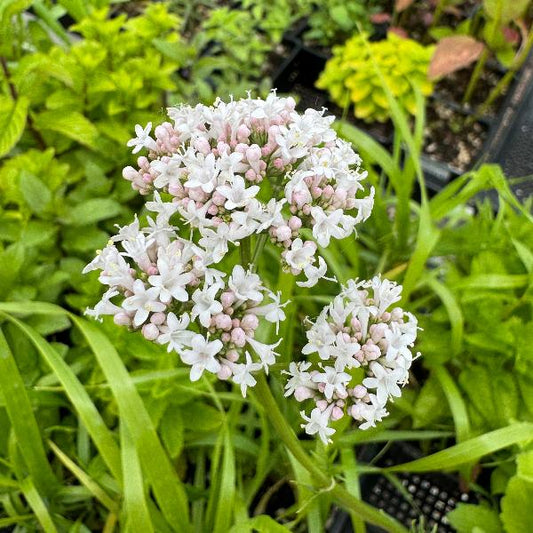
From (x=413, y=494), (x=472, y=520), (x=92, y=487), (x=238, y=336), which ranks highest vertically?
(x=238, y=336)

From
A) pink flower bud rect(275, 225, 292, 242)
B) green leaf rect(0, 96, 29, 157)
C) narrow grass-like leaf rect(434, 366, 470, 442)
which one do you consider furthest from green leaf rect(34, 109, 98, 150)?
narrow grass-like leaf rect(434, 366, 470, 442)

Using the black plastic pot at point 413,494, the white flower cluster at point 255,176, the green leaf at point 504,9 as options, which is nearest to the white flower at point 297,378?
the white flower cluster at point 255,176

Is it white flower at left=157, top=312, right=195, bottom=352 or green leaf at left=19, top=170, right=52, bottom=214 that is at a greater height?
white flower at left=157, top=312, right=195, bottom=352

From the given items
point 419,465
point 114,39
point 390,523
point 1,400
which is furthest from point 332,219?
point 114,39

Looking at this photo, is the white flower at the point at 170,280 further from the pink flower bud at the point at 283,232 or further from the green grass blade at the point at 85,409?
the green grass blade at the point at 85,409

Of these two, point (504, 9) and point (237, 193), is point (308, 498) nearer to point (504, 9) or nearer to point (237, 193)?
point (237, 193)

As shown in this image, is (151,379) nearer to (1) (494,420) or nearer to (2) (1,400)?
(2) (1,400)

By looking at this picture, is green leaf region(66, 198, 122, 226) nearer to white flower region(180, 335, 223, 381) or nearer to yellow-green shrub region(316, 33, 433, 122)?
white flower region(180, 335, 223, 381)

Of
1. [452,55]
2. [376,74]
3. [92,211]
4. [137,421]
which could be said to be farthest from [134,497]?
[452,55]
